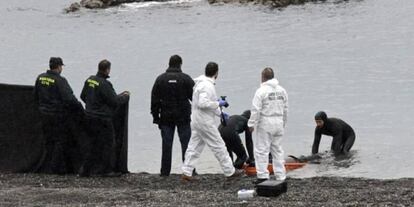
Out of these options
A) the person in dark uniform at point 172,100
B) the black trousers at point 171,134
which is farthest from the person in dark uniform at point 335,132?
the person in dark uniform at point 172,100

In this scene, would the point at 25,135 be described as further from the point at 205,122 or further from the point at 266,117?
the point at 266,117

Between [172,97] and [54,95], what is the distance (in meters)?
1.91

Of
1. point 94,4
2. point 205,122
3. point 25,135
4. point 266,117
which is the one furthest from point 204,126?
point 94,4

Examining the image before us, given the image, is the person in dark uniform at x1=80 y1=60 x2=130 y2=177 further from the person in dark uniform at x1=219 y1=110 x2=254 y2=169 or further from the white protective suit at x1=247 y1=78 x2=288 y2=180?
the person in dark uniform at x1=219 y1=110 x2=254 y2=169

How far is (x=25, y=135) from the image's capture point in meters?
15.3

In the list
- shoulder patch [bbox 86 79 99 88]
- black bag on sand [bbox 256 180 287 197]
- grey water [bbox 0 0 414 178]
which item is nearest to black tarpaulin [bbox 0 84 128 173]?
shoulder patch [bbox 86 79 99 88]

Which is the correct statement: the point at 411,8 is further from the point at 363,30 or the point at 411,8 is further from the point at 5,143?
the point at 5,143

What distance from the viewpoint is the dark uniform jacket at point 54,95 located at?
1436 centimetres

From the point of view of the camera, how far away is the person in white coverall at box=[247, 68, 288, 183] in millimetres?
13273

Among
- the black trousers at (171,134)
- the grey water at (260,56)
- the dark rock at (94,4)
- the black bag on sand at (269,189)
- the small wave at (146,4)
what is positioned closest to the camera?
the black bag on sand at (269,189)

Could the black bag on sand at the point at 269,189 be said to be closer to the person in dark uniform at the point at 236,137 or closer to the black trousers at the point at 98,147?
the black trousers at the point at 98,147

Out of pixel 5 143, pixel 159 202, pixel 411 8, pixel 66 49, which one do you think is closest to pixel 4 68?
pixel 66 49

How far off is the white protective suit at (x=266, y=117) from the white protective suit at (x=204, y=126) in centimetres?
64

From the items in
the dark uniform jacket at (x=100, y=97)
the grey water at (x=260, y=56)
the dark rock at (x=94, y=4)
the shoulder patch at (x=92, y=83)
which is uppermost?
the dark rock at (x=94, y=4)
